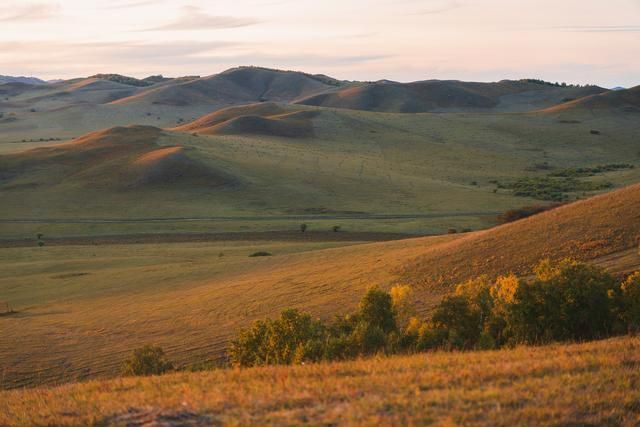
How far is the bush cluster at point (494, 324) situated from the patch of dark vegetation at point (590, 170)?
287ft

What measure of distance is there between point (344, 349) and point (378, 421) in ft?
30.5

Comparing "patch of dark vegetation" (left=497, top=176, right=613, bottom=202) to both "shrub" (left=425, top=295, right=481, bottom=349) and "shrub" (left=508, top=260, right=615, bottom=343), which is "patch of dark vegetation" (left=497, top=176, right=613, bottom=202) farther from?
"shrub" (left=508, top=260, right=615, bottom=343)

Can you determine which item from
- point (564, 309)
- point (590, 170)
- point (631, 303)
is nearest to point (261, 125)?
point (590, 170)

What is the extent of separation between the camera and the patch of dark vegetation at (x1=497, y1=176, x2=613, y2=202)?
282 feet

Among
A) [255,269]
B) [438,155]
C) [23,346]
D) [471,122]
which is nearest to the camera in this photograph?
[23,346]

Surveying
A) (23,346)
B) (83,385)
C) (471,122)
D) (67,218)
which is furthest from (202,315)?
(471,122)

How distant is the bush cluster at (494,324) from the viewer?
20.7 metres

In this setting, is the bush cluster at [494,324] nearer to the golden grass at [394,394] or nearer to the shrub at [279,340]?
the shrub at [279,340]

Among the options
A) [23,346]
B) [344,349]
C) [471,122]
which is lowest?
[23,346]

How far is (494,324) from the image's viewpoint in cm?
2208

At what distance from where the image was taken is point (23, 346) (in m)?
29.9

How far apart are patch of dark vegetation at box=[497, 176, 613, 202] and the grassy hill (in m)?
43.5

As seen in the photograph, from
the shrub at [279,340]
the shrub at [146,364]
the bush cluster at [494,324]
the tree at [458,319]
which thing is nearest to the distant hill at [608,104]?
the bush cluster at [494,324]

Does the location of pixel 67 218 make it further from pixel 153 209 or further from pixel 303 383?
pixel 303 383
